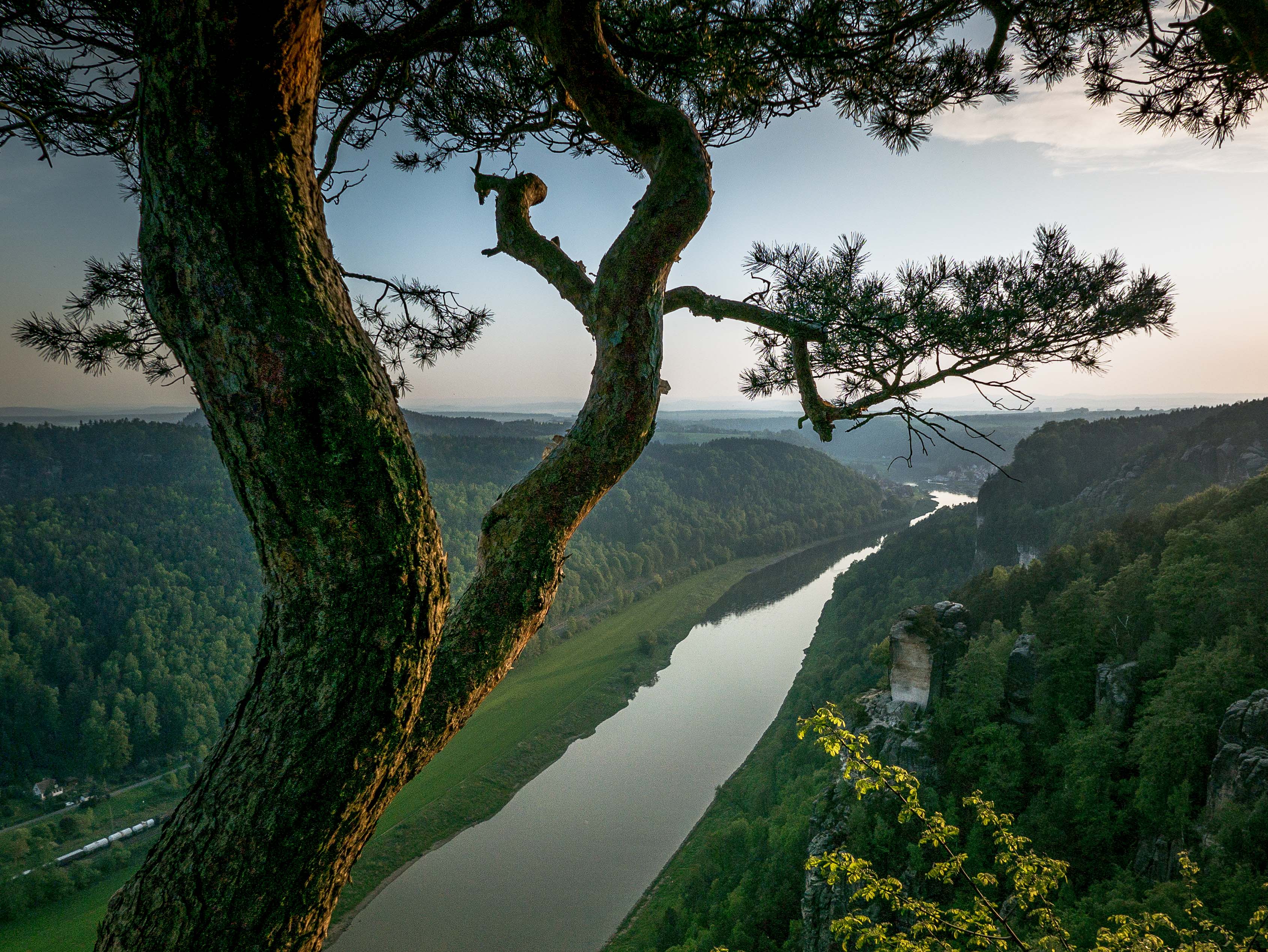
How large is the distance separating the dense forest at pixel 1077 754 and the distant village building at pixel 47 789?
2286 cm

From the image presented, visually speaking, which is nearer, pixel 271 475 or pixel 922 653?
pixel 271 475

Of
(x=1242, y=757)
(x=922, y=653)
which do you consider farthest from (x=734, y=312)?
(x=922, y=653)

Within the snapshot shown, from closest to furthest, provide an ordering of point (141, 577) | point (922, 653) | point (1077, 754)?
point (1077, 754)
point (922, 653)
point (141, 577)

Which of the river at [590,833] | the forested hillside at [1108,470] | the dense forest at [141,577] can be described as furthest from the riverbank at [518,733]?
the forested hillside at [1108,470]

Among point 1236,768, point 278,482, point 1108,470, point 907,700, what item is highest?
point 278,482

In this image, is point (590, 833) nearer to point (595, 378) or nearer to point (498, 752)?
point (498, 752)

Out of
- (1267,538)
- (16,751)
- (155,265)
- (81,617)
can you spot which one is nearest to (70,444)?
(81,617)

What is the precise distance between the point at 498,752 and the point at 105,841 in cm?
1230

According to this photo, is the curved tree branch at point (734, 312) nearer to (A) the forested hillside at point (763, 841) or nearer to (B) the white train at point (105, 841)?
(A) the forested hillside at point (763, 841)

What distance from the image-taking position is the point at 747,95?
257 centimetres

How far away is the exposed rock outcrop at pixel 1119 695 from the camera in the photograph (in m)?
12.0

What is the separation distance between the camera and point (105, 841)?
18938 mm

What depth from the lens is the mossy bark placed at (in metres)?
0.94

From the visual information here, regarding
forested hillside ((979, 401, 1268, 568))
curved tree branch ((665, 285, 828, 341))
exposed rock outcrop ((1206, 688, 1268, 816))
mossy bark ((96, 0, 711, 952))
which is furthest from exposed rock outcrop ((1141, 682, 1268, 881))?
forested hillside ((979, 401, 1268, 568))
